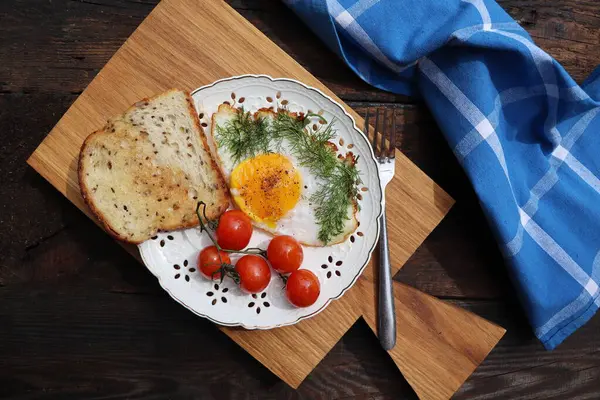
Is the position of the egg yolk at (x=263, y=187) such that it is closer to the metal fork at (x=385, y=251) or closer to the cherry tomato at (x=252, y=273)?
the cherry tomato at (x=252, y=273)

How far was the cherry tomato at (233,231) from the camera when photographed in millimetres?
2385

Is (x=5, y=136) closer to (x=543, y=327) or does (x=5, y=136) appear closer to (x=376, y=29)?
(x=376, y=29)

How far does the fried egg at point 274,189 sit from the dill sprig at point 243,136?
0.8 inches

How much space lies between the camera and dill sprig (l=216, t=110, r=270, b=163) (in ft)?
8.27

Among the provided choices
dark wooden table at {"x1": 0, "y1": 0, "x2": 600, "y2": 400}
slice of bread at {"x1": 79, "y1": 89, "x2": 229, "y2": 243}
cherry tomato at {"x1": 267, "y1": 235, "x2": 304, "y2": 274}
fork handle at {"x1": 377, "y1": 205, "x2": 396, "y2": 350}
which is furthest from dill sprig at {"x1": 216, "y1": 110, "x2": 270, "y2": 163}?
fork handle at {"x1": 377, "y1": 205, "x2": 396, "y2": 350}

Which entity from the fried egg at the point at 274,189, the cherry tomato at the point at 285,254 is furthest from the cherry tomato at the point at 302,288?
the fried egg at the point at 274,189

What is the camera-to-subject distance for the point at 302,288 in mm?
2395

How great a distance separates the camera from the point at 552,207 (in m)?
2.86

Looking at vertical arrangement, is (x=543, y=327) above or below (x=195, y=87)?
above

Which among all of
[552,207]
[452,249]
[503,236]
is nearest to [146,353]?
[452,249]

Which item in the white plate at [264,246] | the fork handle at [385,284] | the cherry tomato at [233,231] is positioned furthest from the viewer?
the fork handle at [385,284]

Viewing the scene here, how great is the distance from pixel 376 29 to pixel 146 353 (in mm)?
2090

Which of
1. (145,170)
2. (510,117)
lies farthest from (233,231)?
(510,117)

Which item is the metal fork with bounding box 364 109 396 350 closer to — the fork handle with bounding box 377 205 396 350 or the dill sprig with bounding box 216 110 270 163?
the fork handle with bounding box 377 205 396 350
